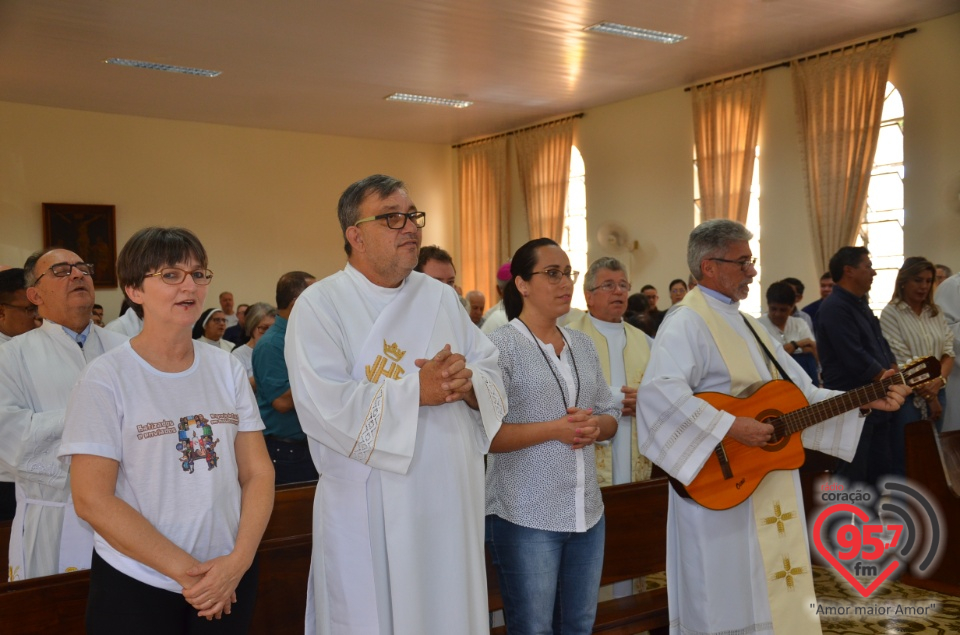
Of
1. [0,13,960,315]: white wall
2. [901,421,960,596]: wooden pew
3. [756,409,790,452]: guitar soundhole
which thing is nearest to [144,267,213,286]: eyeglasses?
[756,409,790,452]: guitar soundhole

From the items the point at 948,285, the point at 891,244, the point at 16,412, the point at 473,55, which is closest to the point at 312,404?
the point at 16,412

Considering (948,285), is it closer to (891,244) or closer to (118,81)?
(891,244)

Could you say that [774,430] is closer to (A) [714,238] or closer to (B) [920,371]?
(B) [920,371]

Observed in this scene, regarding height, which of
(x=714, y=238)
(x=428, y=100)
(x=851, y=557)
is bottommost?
(x=851, y=557)

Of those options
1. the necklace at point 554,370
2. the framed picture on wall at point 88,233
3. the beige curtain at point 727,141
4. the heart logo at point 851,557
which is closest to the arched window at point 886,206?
the beige curtain at point 727,141

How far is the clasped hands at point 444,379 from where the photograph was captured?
2467mm

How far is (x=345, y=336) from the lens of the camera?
Answer: 2.62 m

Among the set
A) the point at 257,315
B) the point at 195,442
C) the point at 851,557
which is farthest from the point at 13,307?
the point at 851,557

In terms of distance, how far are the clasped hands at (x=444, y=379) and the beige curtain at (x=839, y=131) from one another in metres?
8.61

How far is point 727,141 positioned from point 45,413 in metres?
9.91

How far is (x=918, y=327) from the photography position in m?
6.00

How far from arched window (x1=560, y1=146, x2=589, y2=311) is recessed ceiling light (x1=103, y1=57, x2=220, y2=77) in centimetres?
567

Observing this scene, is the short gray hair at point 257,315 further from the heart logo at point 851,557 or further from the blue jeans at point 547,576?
the heart logo at point 851,557
